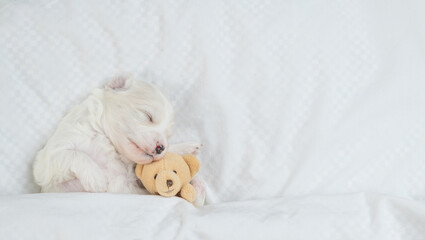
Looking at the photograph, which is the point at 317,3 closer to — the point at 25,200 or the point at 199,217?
the point at 199,217

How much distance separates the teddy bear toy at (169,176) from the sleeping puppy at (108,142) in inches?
0.9

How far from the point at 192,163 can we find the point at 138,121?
0.17m


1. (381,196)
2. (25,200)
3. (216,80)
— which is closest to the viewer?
(25,200)

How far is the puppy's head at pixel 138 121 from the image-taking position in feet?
4.03

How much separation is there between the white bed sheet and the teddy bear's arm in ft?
0.13

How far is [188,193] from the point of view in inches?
48.4

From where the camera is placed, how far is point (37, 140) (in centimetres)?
134

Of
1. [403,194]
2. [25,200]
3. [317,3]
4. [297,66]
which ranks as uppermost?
[317,3]

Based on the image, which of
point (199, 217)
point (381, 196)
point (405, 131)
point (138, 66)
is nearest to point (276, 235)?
point (199, 217)

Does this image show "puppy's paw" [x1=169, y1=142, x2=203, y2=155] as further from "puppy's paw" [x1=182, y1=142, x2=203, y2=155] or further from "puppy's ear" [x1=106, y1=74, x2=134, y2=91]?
"puppy's ear" [x1=106, y1=74, x2=134, y2=91]

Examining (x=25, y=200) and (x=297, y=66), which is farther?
(x=297, y=66)

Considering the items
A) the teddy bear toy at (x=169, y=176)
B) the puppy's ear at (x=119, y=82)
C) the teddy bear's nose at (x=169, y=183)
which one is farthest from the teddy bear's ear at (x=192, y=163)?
the puppy's ear at (x=119, y=82)

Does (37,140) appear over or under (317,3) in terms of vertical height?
under

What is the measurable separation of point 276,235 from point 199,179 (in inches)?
11.6
